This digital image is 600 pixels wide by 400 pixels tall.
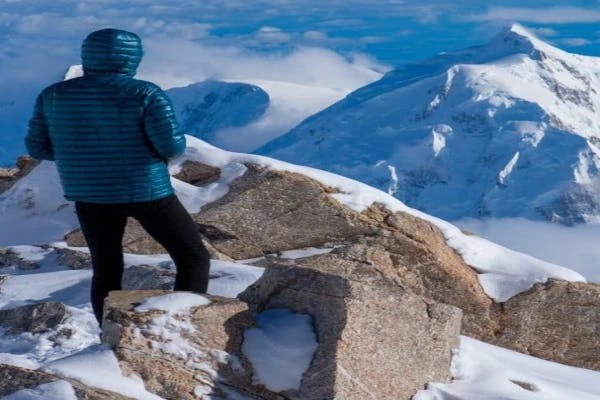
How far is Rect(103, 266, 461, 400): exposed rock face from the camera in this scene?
6.52 meters

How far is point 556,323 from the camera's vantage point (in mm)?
10812

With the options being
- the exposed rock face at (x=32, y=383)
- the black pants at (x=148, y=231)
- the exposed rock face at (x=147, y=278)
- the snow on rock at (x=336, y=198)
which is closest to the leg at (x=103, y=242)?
the black pants at (x=148, y=231)

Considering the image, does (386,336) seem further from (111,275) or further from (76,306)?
(76,306)

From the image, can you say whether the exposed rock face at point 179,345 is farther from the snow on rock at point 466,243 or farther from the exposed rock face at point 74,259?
the snow on rock at point 466,243

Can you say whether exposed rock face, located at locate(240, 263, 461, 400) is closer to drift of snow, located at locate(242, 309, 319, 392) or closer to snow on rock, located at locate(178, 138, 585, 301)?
drift of snow, located at locate(242, 309, 319, 392)

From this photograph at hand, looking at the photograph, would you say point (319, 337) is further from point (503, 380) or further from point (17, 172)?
point (17, 172)

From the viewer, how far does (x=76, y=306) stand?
930 cm

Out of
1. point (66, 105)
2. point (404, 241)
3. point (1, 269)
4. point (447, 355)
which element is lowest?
point (1, 269)

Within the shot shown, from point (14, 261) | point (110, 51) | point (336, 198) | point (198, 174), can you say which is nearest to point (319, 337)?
point (110, 51)

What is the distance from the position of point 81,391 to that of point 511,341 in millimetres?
5906

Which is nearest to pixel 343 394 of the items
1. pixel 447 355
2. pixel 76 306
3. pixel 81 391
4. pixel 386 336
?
pixel 386 336

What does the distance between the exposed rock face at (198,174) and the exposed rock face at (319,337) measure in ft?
19.1

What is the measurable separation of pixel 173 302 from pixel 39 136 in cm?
148

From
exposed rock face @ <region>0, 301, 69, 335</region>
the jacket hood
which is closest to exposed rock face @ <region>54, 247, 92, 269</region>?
exposed rock face @ <region>0, 301, 69, 335</region>
